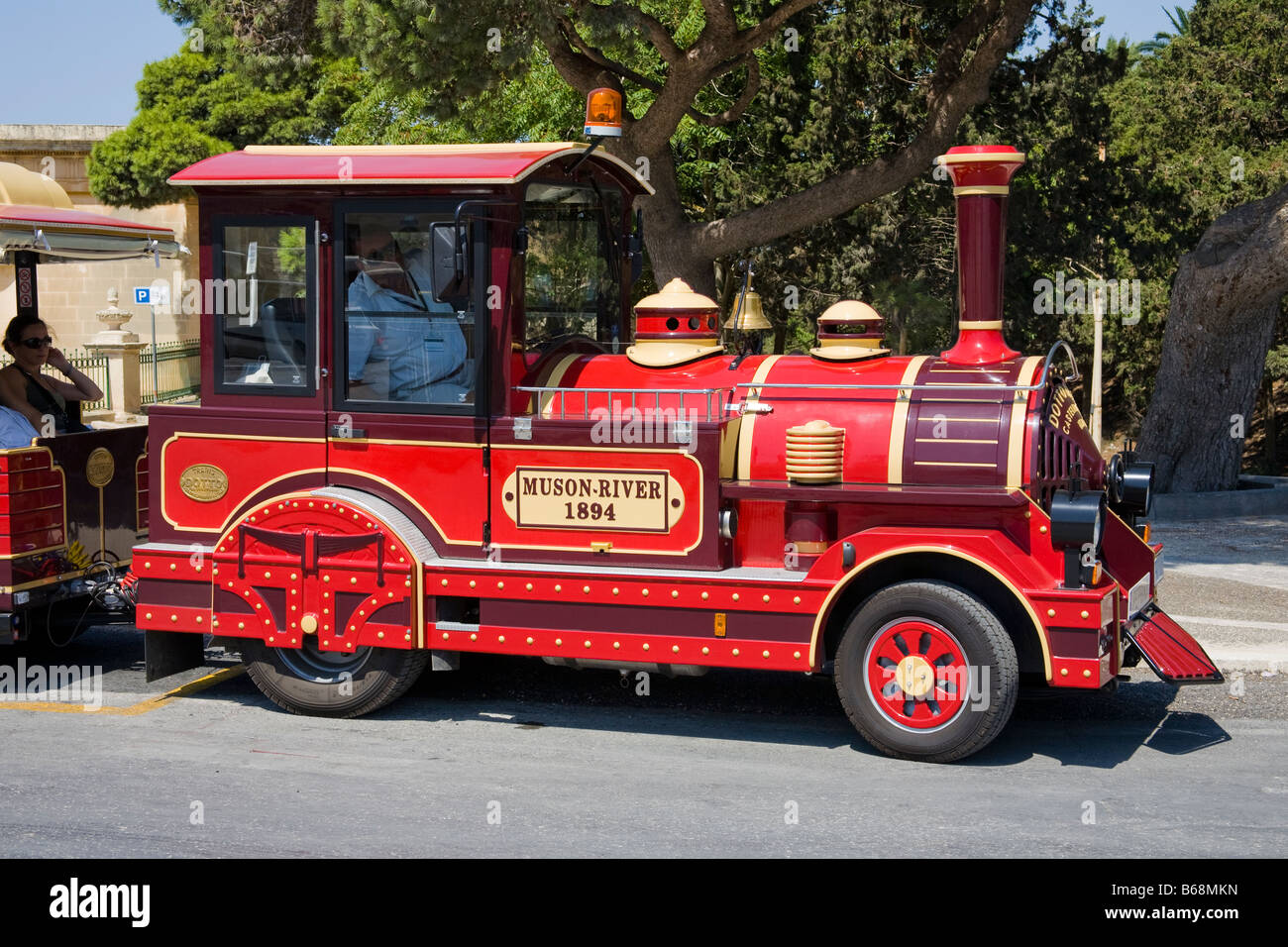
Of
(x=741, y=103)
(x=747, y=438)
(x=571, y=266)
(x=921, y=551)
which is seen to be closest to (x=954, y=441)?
(x=921, y=551)

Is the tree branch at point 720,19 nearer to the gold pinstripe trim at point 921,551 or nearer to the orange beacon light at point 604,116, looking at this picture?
the orange beacon light at point 604,116

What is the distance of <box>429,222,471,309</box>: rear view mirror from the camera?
21.5ft

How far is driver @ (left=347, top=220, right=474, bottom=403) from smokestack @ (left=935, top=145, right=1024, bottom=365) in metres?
2.47

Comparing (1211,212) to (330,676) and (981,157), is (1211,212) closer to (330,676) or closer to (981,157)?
(981,157)

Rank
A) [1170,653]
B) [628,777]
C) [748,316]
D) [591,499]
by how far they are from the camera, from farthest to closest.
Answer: [748,316], [591,499], [1170,653], [628,777]

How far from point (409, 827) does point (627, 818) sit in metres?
0.86

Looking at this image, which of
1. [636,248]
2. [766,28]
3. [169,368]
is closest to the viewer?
[636,248]

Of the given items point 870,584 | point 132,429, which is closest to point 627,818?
point 870,584

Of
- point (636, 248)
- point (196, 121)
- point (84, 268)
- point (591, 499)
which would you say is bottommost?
point (591, 499)

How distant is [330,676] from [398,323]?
6.12 feet

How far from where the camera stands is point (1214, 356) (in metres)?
14.4

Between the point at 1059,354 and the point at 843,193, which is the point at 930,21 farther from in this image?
the point at 1059,354

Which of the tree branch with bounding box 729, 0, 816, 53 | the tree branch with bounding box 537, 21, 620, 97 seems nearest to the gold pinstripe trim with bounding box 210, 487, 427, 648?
the tree branch with bounding box 537, 21, 620, 97

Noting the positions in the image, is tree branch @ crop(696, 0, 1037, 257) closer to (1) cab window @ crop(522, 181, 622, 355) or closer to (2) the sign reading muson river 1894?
Result: (1) cab window @ crop(522, 181, 622, 355)
